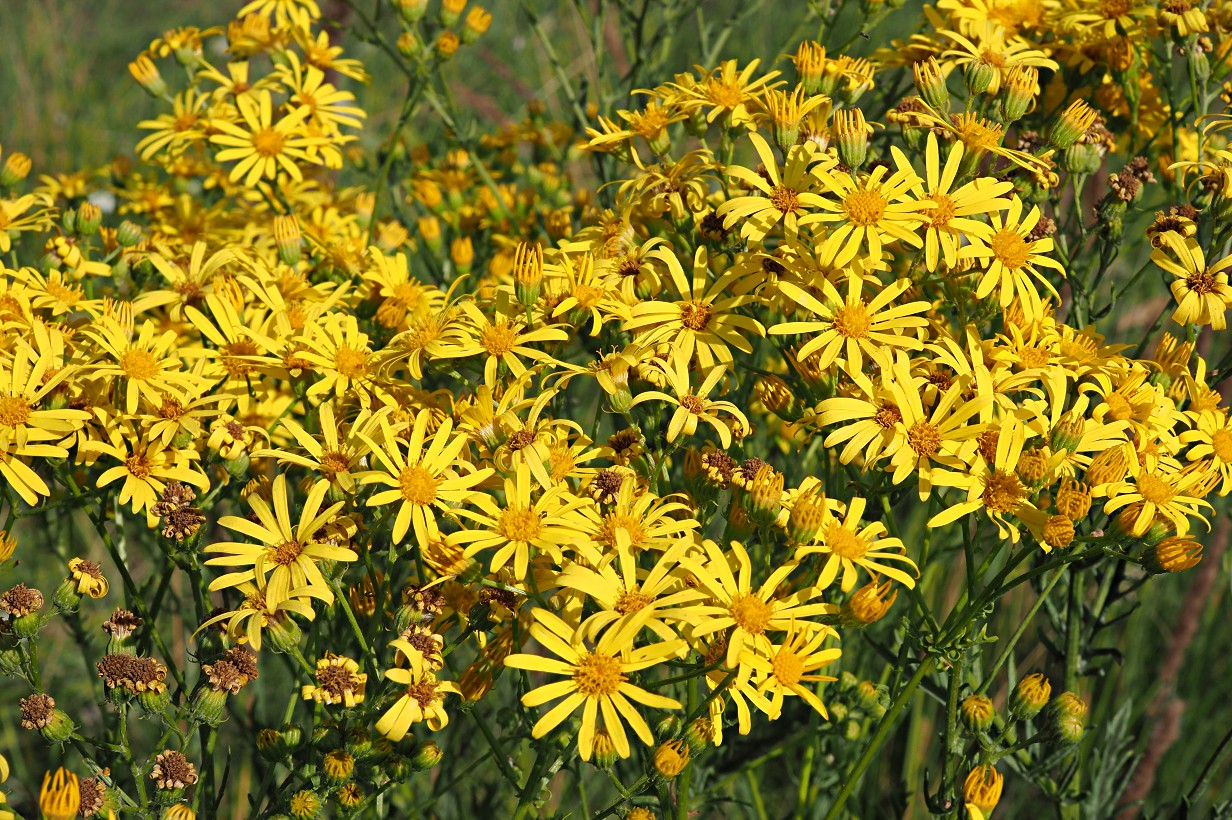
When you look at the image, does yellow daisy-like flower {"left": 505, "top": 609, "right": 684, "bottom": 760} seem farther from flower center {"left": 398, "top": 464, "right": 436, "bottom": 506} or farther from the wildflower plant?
flower center {"left": 398, "top": 464, "right": 436, "bottom": 506}

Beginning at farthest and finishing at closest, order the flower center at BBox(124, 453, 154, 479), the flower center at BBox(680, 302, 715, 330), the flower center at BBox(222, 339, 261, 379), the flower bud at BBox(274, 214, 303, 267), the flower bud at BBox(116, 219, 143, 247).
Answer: the flower bud at BBox(116, 219, 143, 247), the flower bud at BBox(274, 214, 303, 267), the flower center at BBox(222, 339, 261, 379), the flower center at BBox(680, 302, 715, 330), the flower center at BBox(124, 453, 154, 479)

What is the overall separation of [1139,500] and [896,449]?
49cm

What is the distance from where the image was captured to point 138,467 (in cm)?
239

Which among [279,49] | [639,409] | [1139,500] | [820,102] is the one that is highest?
[279,49]

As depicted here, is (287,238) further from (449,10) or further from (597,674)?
(597,674)

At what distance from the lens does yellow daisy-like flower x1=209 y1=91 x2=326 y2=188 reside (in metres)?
3.35

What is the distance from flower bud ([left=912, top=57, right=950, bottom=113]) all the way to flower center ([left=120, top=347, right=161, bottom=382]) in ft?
6.33

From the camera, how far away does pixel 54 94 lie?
23.9 ft

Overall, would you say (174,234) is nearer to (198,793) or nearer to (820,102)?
(198,793)

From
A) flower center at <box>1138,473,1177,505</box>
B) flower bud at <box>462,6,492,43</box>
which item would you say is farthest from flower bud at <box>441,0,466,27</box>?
flower center at <box>1138,473,1177,505</box>

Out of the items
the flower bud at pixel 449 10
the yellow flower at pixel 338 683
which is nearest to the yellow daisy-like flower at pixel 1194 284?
the yellow flower at pixel 338 683

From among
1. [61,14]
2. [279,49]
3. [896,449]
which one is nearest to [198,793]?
[896,449]

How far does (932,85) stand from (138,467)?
2.06 meters

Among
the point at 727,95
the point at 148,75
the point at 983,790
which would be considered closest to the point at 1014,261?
the point at 727,95
